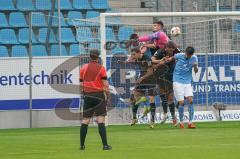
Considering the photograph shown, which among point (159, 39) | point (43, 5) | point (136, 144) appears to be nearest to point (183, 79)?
point (159, 39)

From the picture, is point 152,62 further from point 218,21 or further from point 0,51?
point 0,51

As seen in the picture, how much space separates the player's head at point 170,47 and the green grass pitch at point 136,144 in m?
2.25

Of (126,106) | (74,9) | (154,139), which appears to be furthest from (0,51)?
(154,139)

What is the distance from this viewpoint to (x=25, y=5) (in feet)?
105

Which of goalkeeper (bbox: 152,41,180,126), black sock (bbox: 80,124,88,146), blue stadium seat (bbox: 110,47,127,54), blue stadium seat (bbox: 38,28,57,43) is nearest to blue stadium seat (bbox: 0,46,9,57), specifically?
blue stadium seat (bbox: 38,28,57,43)

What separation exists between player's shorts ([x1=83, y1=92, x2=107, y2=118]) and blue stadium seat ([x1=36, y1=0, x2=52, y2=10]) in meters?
14.9

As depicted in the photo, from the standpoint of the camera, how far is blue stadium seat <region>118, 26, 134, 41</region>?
89.9 feet

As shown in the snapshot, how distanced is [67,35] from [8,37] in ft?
7.38

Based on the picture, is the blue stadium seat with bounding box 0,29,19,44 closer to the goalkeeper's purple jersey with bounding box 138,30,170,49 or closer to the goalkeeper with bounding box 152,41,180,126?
the goalkeeper with bounding box 152,41,180,126

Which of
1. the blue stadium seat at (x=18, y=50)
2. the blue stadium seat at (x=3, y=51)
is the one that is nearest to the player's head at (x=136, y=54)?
the blue stadium seat at (x=18, y=50)

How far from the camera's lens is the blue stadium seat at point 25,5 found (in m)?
31.9

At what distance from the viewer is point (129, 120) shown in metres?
26.8

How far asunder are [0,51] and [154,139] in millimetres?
13002

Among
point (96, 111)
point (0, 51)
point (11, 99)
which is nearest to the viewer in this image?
point (96, 111)
